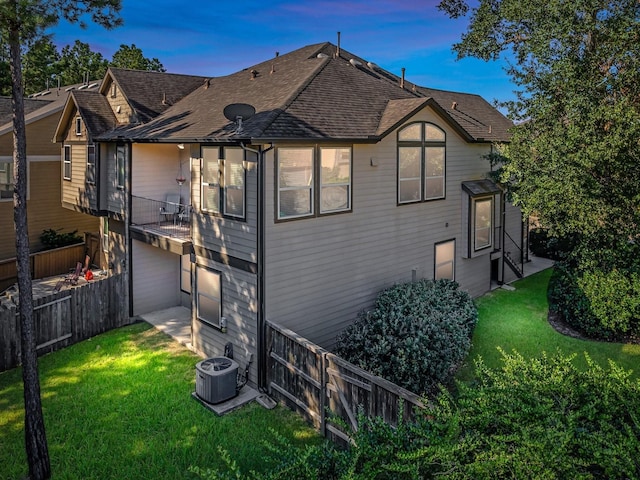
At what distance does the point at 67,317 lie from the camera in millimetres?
13344

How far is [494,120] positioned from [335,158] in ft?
41.7

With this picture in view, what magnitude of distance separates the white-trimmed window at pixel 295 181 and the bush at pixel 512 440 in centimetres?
629

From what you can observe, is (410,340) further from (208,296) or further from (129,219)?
(129,219)

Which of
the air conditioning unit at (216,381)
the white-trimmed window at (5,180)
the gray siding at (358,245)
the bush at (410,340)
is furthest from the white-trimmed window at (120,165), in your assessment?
the bush at (410,340)

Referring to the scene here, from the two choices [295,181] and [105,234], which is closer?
[295,181]

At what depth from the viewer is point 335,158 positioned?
11961 millimetres

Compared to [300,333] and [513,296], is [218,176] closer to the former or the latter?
[300,333]

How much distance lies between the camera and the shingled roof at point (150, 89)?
56.1ft

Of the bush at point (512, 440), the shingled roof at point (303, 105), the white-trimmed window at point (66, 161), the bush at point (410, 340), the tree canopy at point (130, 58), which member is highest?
the tree canopy at point (130, 58)

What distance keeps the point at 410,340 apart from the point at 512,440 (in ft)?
19.1

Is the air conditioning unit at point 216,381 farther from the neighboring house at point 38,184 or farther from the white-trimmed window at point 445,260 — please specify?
the neighboring house at point 38,184

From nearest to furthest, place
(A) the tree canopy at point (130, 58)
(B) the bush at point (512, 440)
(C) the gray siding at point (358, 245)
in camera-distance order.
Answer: (B) the bush at point (512, 440) → (C) the gray siding at point (358, 245) → (A) the tree canopy at point (130, 58)

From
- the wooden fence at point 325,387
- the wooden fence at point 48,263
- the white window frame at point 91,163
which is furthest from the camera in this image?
the wooden fence at point 48,263

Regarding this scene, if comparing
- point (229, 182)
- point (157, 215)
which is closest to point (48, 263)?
point (157, 215)
